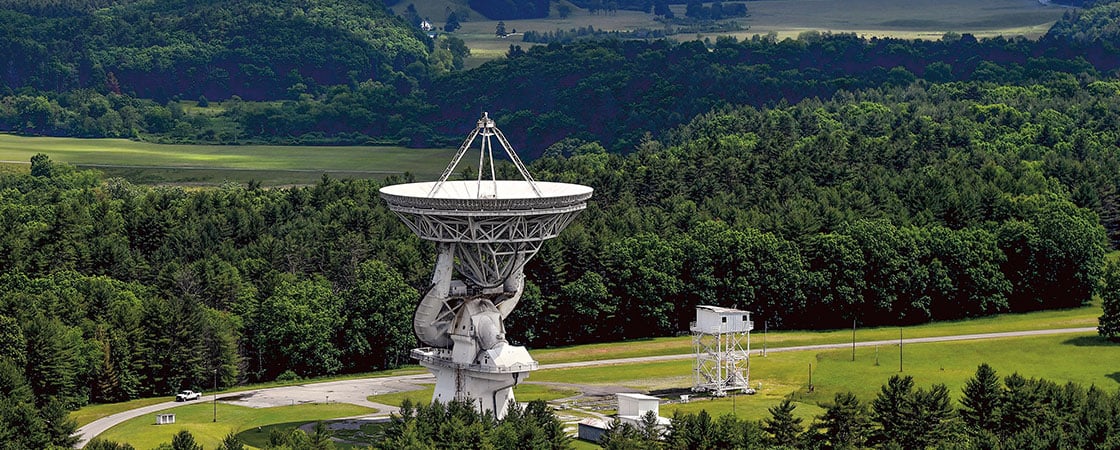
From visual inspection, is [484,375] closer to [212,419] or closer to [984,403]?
[212,419]

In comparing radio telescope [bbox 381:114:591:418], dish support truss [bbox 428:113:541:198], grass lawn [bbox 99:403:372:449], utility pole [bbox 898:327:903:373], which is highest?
dish support truss [bbox 428:113:541:198]

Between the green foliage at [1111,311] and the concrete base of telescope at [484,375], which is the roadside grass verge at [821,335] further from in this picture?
the concrete base of telescope at [484,375]

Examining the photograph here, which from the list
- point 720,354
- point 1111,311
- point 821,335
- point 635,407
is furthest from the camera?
point 821,335

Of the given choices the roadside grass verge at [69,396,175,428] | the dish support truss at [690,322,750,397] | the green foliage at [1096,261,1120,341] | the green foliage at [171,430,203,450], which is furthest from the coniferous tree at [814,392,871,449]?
the roadside grass verge at [69,396,175,428]

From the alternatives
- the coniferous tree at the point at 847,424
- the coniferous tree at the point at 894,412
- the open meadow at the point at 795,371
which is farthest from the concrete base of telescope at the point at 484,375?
the coniferous tree at the point at 894,412

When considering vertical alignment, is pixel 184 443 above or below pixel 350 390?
above

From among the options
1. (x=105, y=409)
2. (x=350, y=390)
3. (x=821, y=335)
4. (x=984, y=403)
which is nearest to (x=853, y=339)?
(x=821, y=335)

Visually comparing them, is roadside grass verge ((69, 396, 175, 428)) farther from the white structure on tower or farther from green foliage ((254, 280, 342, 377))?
the white structure on tower
